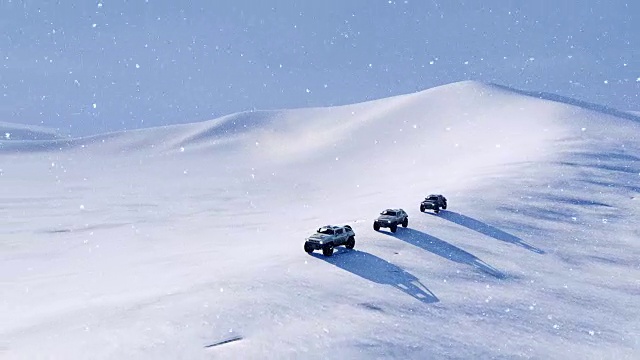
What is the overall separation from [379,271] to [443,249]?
3.96 meters

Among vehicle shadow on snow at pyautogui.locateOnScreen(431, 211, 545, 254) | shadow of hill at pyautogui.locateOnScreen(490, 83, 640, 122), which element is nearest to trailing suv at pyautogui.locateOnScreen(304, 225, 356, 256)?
vehicle shadow on snow at pyautogui.locateOnScreen(431, 211, 545, 254)

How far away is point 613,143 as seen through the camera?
51125 mm

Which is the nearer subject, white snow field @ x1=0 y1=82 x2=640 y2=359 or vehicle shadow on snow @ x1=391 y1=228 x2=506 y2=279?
white snow field @ x1=0 y1=82 x2=640 y2=359

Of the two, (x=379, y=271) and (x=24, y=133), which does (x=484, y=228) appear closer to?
(x=379, y=271)

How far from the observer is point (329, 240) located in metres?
18.0

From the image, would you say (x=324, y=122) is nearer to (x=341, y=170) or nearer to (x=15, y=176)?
(x=341, y=170)

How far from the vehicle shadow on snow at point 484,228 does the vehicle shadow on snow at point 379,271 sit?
22.6 ft

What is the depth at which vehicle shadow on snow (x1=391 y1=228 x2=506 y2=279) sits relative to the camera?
18.7m

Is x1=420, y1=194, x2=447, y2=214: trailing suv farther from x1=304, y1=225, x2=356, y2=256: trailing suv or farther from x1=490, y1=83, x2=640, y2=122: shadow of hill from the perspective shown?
x1=490, y1=83, x2=640, y2=122: shadow of hill

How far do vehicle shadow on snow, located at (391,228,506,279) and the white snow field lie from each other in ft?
0.32

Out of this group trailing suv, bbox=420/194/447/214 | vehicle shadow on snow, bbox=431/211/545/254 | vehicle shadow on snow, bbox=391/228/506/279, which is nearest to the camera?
vehicle shadow on snow, bbox=391/228/506/279

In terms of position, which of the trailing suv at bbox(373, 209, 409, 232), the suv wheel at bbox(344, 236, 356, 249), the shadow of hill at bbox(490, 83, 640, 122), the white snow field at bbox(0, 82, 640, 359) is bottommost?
the white snow field at bbox(0, 82, 640, 359)

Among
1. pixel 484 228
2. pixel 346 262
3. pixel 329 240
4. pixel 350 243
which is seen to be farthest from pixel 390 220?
pixel 484 228

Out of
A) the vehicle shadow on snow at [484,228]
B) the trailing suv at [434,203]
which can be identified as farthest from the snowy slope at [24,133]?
the vehicle shadow on snow at [484,228]
